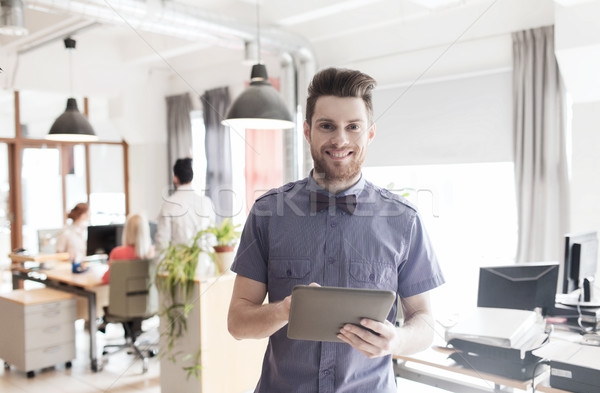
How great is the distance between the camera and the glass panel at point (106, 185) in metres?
6.41

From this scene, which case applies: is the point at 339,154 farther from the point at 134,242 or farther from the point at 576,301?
the point at 134,242

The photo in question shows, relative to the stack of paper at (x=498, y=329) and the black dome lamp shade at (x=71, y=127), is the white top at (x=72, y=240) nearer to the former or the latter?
the black dome lamp shade at (x=71, y=127)

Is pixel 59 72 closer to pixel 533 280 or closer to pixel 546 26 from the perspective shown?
pixel 546 26

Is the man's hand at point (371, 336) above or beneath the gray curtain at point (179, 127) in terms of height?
beneath

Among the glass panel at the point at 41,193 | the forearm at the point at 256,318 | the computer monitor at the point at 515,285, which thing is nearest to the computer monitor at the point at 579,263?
the computer monitor at the point at 515,285

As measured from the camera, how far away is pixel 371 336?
1032mm

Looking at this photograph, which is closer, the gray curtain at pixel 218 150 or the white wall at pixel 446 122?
the white wall at pixel 446 122

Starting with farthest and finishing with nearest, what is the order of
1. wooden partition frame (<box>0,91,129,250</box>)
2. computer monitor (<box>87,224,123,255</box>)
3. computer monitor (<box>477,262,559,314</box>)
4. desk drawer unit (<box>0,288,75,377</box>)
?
wooden partition frame (<box>0,91,129,250</box>) → computer monitor (<box>87,224,123,255</box>) → desk drawer unit (<box>0,288,75,377</box>) → computer monitor (<box>477,262,559,314</box>)

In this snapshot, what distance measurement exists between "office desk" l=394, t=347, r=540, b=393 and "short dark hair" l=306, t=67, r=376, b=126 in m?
1.13

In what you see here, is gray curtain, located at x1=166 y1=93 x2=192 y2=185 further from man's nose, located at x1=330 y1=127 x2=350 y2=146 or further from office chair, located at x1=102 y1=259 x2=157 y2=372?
man's nose, located at x1=330 y1=127 x2=350 y2=146

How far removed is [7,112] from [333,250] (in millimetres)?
5400

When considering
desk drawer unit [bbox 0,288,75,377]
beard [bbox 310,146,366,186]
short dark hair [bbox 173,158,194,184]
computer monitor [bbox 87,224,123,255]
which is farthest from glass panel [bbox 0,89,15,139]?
beard [bbox 310,146,366,186]

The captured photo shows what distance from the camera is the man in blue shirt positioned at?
1157mm

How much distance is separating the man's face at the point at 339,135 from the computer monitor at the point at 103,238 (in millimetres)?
3697
